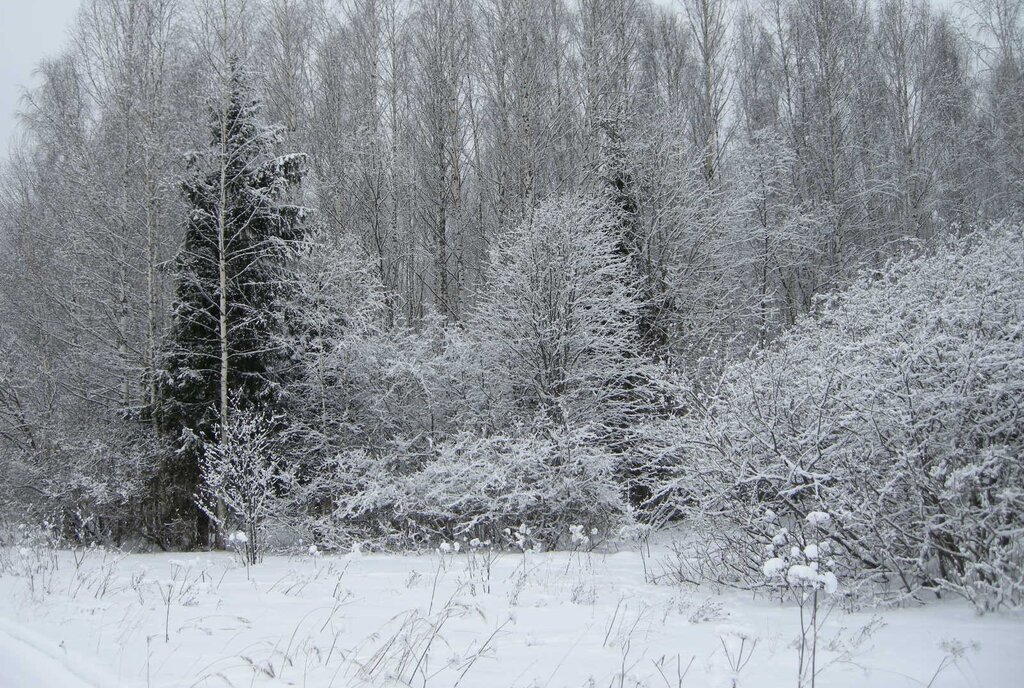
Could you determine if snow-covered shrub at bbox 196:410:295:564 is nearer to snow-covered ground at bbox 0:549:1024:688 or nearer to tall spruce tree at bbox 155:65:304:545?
tall spruce tree at bbox 155:65:304:545

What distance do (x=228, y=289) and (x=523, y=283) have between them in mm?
6026

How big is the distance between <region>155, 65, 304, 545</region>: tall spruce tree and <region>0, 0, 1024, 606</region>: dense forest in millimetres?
77

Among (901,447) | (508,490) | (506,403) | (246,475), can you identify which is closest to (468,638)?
(901,447)

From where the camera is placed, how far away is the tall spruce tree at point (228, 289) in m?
13.3

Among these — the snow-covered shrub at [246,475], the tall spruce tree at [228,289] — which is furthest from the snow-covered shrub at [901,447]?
the tall spruce tree at [228,289]

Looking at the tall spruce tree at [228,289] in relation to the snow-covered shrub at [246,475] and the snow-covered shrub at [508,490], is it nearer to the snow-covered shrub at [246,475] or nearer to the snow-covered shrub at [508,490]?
the snow-covered shrub at [246,475]

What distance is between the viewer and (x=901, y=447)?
5457 millimetres

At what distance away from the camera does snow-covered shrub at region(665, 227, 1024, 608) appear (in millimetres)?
5109

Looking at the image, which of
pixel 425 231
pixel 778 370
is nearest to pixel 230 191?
pixel 425 231

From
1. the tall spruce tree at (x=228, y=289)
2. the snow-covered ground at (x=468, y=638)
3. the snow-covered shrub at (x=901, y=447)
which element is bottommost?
the snow-covered ground at (x=468, y=638)

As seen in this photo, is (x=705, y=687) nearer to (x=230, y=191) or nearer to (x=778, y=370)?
(x=778, y=370)

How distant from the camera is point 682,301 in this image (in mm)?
15344

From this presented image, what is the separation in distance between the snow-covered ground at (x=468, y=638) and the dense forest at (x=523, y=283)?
92cm

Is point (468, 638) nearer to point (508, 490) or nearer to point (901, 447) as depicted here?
point (901, 447)
